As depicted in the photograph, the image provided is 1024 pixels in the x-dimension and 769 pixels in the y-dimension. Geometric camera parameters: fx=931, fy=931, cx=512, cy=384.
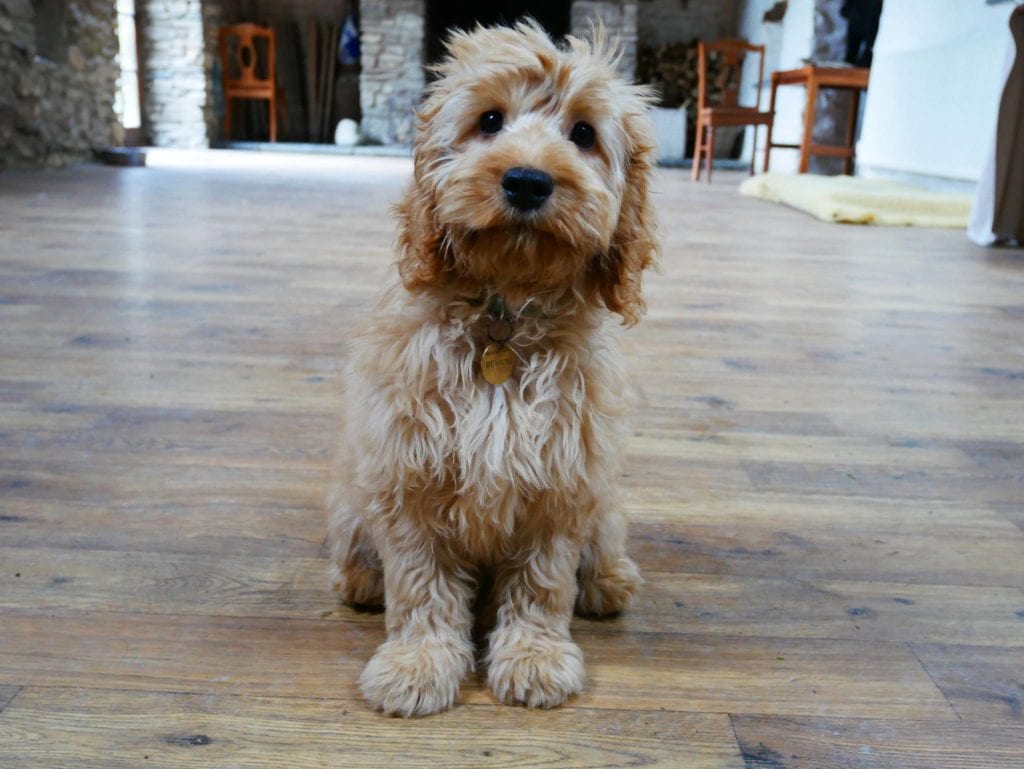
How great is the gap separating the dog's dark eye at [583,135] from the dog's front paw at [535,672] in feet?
2.23

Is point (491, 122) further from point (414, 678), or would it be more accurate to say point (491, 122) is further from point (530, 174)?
point (414, 678)

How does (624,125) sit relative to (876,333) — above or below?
above

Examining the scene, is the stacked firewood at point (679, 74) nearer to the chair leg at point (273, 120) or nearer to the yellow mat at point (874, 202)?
the chair leg at point (273, 120)

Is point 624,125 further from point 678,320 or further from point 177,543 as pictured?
point 678,320

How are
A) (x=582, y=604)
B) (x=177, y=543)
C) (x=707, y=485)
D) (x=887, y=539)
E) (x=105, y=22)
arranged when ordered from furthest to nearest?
(x=105, y=22) < (x=707, y=485) < (x=887, y=539) < (x=177, y=543) < (x=582, y=604)

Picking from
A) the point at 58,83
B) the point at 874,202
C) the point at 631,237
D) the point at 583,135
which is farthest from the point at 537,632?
the point at 58,83

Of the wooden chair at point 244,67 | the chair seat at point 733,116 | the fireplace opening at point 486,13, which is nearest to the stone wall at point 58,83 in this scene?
the wooden chair at point 244,67

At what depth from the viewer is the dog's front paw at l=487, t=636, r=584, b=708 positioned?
1223mm

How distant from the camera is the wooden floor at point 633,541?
1.17m

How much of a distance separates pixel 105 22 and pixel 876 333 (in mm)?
8424

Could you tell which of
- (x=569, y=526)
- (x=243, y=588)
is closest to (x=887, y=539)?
(x=569, y=526)

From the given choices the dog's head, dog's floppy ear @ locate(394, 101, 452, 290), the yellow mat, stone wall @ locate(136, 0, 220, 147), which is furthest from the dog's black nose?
stone wall @ locate(136, 0, 220, 147)

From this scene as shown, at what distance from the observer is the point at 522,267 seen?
3.80 feet

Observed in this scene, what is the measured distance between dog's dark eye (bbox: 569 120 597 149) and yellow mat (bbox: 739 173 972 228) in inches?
198
